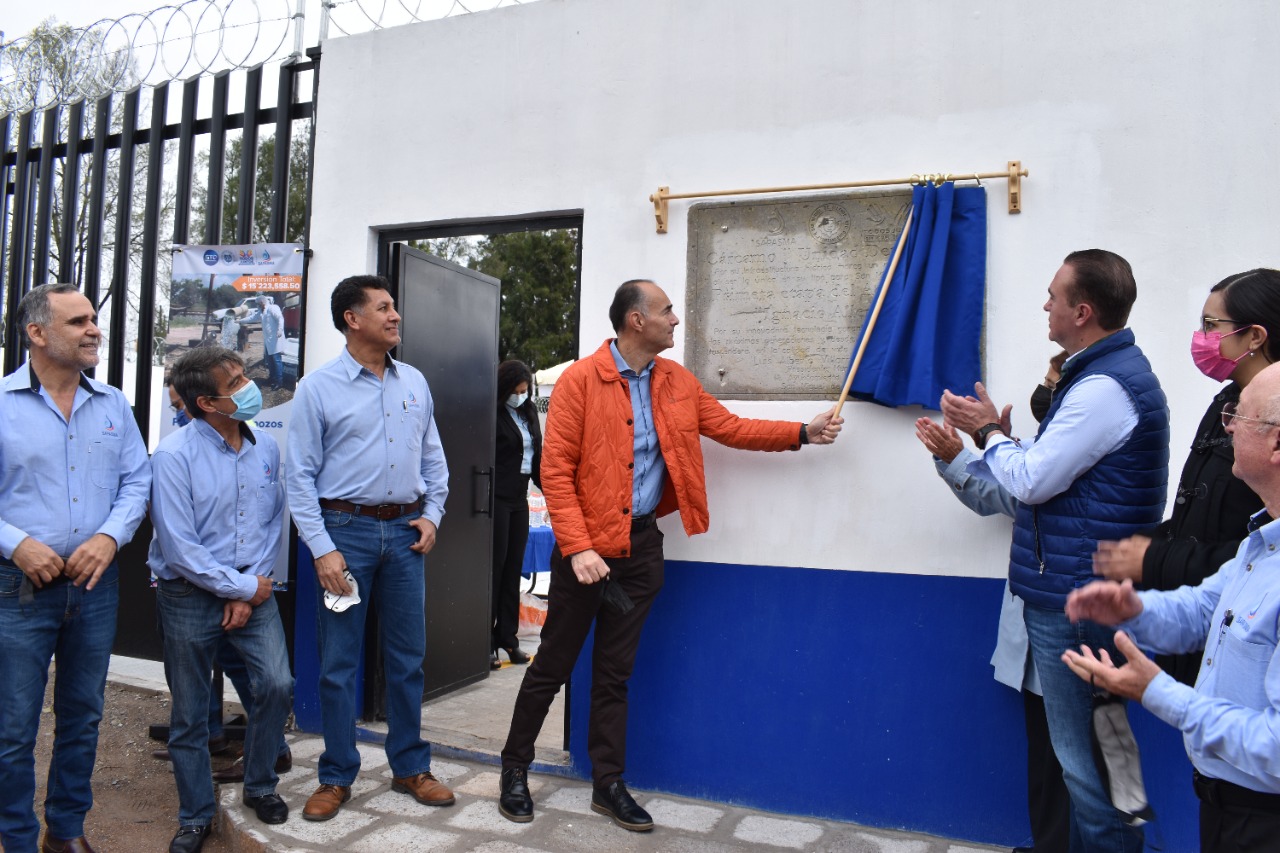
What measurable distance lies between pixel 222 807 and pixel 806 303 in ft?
9.86

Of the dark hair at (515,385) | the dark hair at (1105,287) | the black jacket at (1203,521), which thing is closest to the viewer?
the black jacket at (1203,521)

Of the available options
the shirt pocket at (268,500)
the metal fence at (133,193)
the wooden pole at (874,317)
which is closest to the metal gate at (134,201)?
the metal fence at (133,193)

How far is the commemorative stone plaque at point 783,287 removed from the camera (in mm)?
3828

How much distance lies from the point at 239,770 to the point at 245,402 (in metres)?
1.71

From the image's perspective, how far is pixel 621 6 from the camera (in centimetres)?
425

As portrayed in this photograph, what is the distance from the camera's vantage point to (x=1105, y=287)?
2.88m

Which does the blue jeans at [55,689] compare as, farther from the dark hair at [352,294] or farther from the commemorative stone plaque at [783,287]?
the commemorative stone plaque at [783,287]

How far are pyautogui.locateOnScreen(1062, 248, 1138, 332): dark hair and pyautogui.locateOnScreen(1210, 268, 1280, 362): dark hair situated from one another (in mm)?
373

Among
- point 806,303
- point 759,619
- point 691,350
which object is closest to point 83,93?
point 691,350

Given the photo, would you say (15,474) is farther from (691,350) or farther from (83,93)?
(83,93)

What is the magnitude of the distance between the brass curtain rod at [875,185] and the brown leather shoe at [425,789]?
7.96 ft

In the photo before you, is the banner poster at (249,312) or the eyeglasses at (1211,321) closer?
the eyeglasses at (1211,321)

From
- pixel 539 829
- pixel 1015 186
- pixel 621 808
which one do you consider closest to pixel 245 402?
pixel 539 829

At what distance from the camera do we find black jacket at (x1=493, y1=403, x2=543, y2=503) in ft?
20.4
